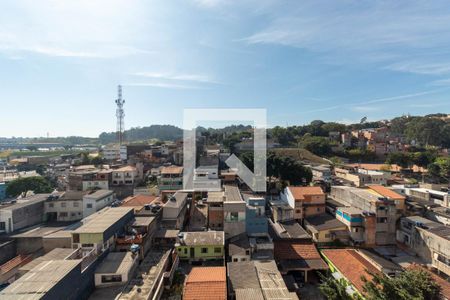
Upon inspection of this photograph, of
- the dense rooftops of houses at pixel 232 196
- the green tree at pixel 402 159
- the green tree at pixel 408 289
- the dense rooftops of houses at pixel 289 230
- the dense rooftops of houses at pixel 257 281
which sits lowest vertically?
the dense rooftops of houses at pixel 257 281

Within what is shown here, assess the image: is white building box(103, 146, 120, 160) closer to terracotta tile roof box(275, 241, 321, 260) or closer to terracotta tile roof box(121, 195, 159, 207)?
terracotta tile roof box(121, 195, 159, 207)

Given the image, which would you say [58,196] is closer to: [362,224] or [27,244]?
[27,244]

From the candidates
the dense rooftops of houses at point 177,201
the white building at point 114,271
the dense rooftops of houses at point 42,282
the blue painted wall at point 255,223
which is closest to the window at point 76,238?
the white building at point 114,271

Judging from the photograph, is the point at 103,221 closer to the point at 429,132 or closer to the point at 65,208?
the point at 65,208

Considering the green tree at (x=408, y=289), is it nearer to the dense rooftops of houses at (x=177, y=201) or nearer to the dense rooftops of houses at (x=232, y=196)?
the dense rooftops of houses at (x=232, y=196)

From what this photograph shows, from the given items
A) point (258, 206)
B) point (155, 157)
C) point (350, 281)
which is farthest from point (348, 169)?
point (155, 157)

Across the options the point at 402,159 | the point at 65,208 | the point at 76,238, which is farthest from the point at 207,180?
the point at 402,159

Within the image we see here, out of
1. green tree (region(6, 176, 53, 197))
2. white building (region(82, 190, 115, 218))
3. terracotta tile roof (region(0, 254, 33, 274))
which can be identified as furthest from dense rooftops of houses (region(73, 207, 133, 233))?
green tree (region(6, 176, 53, 197))
